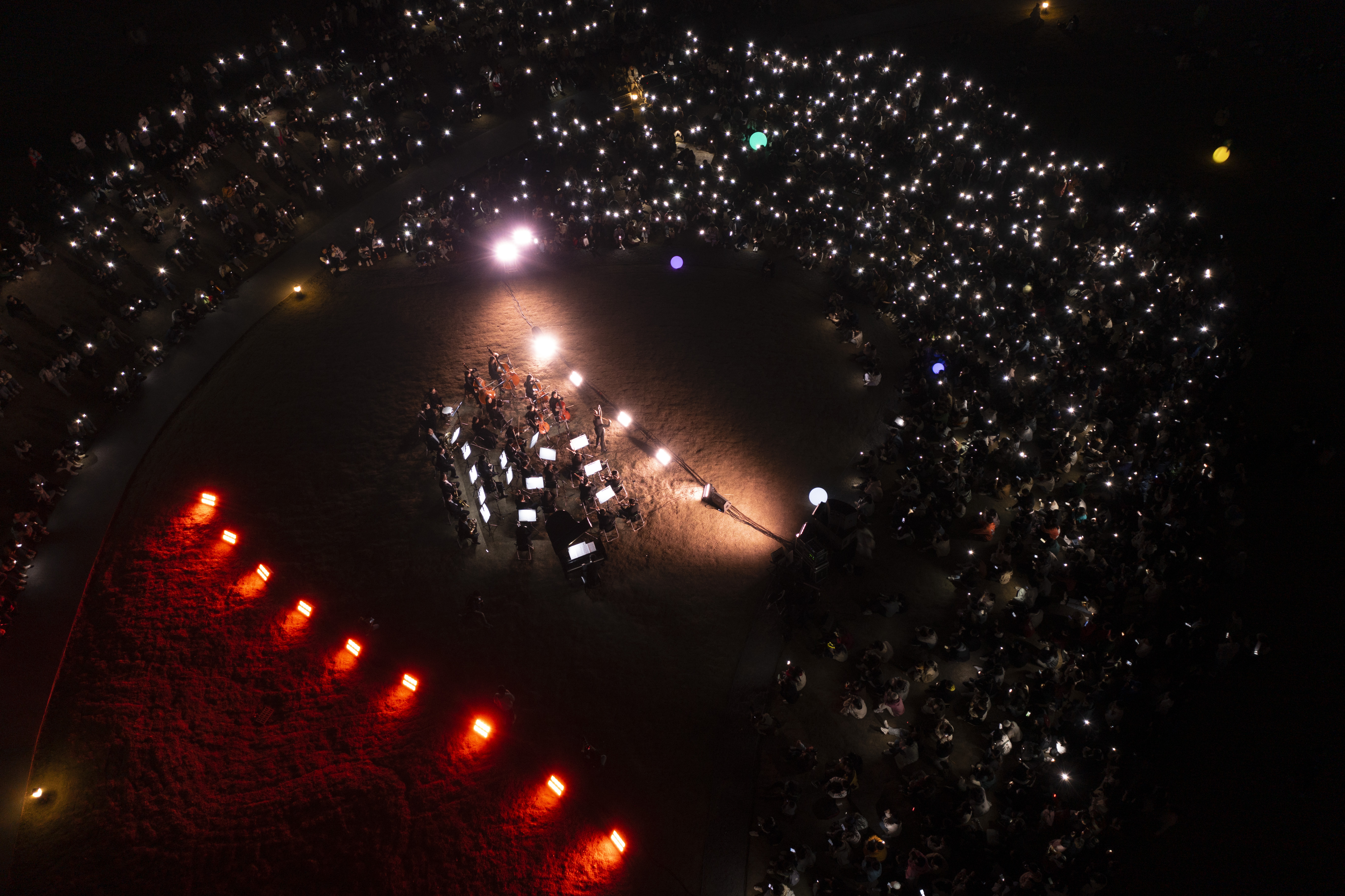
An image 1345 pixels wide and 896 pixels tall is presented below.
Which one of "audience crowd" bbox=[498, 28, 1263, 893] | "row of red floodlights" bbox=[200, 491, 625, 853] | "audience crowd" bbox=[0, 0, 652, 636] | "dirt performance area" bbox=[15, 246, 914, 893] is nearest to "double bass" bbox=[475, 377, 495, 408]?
"dirt performance area" bbox=[15, 246, 914, 893]

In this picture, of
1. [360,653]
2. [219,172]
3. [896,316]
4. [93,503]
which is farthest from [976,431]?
[219,172]

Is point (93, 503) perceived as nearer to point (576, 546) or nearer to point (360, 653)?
point (360, 653)

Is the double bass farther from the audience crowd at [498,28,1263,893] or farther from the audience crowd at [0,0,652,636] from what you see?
the audience crowd at [0,0,652,636]

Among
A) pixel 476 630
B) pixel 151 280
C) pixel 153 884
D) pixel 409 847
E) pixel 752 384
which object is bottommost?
pixel 153 884

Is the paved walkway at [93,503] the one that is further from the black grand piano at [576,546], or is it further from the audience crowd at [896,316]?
the black grand piano at [576,546]

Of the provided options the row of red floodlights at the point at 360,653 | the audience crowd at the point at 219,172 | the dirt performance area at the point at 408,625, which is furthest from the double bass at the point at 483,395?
the audience crowd at the point at 219,172

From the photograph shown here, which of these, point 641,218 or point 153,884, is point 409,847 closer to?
point 153,884

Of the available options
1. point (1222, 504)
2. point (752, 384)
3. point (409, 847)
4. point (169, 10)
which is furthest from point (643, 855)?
point (169, 10)
